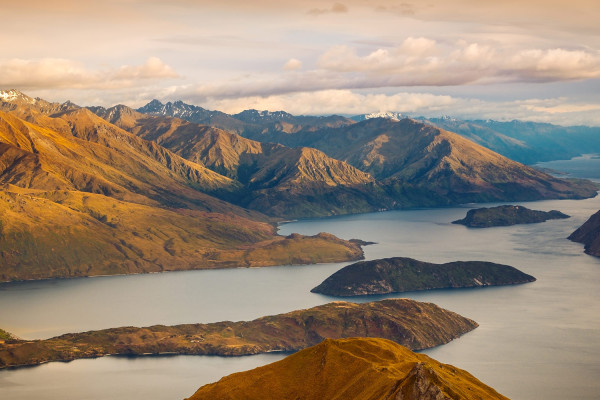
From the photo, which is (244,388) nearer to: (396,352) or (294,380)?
(294,380)

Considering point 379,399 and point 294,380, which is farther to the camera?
point 294,380

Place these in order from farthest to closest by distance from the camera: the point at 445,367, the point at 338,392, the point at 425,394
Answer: the point at 445,367 < the point at 338,392 < the point at 425,394

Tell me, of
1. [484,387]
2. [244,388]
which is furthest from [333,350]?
[484,387]

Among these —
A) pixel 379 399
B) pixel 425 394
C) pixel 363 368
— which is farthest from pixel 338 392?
pixel 425 394

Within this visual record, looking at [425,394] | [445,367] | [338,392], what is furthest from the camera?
[445,367]

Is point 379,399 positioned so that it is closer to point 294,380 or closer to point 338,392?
point 338,392

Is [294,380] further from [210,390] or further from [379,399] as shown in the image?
[379,399]

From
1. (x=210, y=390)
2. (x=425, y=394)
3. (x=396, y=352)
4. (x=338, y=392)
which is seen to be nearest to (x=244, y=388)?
(x=210, y=390)

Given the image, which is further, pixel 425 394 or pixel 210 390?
pixel 210 390
